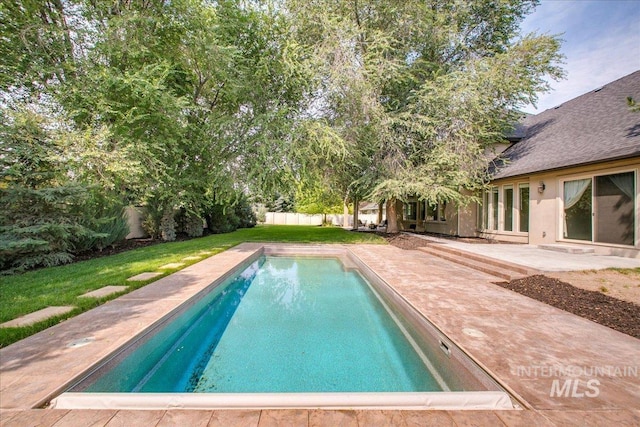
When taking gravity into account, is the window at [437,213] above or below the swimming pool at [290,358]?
above

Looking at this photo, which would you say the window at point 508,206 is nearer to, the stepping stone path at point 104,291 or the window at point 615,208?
the window at point 615,208

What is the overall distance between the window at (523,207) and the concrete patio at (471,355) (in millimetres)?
7451

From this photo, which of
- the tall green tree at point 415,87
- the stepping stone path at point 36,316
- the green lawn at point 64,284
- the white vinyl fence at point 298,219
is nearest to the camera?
the stepping stone path at point 36,316

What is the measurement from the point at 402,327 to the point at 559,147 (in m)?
10.1

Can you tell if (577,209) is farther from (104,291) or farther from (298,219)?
(298,219)

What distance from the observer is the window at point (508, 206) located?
38.0 ft

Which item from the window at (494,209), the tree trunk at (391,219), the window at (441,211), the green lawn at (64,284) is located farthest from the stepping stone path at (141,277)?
the window at (441,211)

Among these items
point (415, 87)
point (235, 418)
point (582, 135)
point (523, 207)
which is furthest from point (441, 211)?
point (235, 418)

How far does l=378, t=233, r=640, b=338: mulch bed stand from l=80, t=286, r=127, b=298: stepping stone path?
6.75m

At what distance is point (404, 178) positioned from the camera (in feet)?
38.8

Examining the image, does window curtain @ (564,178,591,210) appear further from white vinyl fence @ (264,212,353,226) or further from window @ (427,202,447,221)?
white vinyl fence @ (264,212,353,226)

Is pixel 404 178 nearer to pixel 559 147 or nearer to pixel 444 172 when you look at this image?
pixel 444 172

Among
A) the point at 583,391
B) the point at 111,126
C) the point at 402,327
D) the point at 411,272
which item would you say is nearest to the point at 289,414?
the point at 583,391

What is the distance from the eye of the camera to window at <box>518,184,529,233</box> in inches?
423
